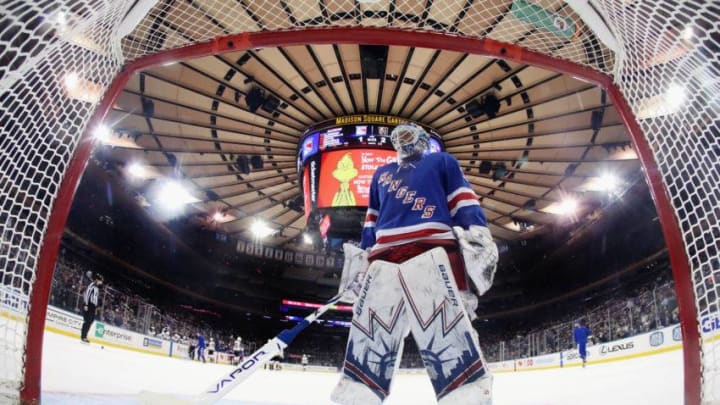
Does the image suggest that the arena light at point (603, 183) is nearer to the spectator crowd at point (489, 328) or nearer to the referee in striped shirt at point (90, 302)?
the spectator crowd at point (489, 328)

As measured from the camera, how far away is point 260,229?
24.4 m

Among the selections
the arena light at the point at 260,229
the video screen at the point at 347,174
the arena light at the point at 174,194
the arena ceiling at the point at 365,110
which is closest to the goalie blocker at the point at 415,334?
the arena ceiling at the point at 365,110

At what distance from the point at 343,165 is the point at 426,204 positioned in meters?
9.70

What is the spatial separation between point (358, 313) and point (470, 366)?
0.67 meters

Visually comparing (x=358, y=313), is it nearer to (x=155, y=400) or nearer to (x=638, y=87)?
(x=155, y=400)

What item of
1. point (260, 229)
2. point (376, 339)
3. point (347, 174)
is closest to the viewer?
point (376, 339)

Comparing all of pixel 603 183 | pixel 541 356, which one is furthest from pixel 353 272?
pixel 541 356

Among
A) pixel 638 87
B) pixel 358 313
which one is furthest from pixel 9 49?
pixel 638 87

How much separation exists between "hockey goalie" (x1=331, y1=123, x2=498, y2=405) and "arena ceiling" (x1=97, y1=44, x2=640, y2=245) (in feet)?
25.8

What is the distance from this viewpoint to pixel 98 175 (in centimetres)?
1994

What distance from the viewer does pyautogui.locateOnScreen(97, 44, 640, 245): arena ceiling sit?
11.1m

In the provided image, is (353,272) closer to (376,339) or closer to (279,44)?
(376,339)

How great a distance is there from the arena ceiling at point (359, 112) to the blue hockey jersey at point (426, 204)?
770 centimetres

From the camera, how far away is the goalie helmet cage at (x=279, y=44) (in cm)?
306
